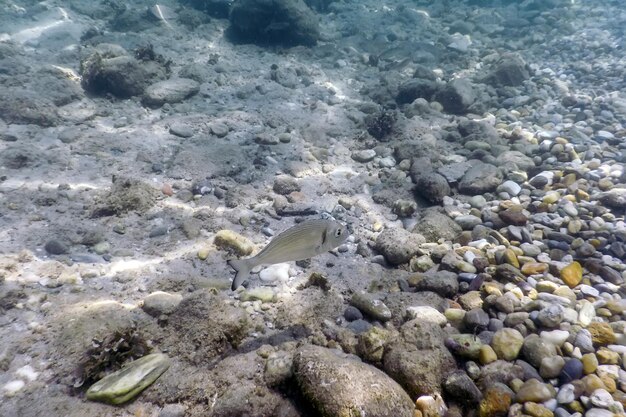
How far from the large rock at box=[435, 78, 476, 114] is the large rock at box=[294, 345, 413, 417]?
25.0 feet

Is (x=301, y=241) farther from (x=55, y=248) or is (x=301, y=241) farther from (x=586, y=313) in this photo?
(x=55, y=248)

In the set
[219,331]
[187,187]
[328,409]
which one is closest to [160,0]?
[187,187]

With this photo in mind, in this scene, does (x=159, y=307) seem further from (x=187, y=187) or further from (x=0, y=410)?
(x=187, y=187)

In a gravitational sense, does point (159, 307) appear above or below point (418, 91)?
below

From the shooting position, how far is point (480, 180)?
604 centimetres

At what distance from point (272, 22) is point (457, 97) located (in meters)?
7.23

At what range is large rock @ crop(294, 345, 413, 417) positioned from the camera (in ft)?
8.45

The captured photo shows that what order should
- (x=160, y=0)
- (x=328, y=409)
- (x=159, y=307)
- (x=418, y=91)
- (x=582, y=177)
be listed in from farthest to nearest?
(x=160, y=0) < (x=418, y=91) < (x=582, y=177) < (x=159, y=307) < (x=328, y=409)

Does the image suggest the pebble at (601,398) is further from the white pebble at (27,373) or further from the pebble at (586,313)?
the white pebble at (27,373)

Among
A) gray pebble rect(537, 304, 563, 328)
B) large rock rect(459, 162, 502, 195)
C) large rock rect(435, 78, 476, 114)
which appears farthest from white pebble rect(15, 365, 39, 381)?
large rock rect(435, 78, 476, 114)

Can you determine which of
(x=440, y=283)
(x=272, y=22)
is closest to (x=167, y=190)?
(x=440, y=283)

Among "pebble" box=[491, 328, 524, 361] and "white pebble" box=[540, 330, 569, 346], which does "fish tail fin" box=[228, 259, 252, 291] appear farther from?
"white pebble" box=[540, 330, 569, 346]

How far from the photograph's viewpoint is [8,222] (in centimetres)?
469

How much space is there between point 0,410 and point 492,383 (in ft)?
12.7
